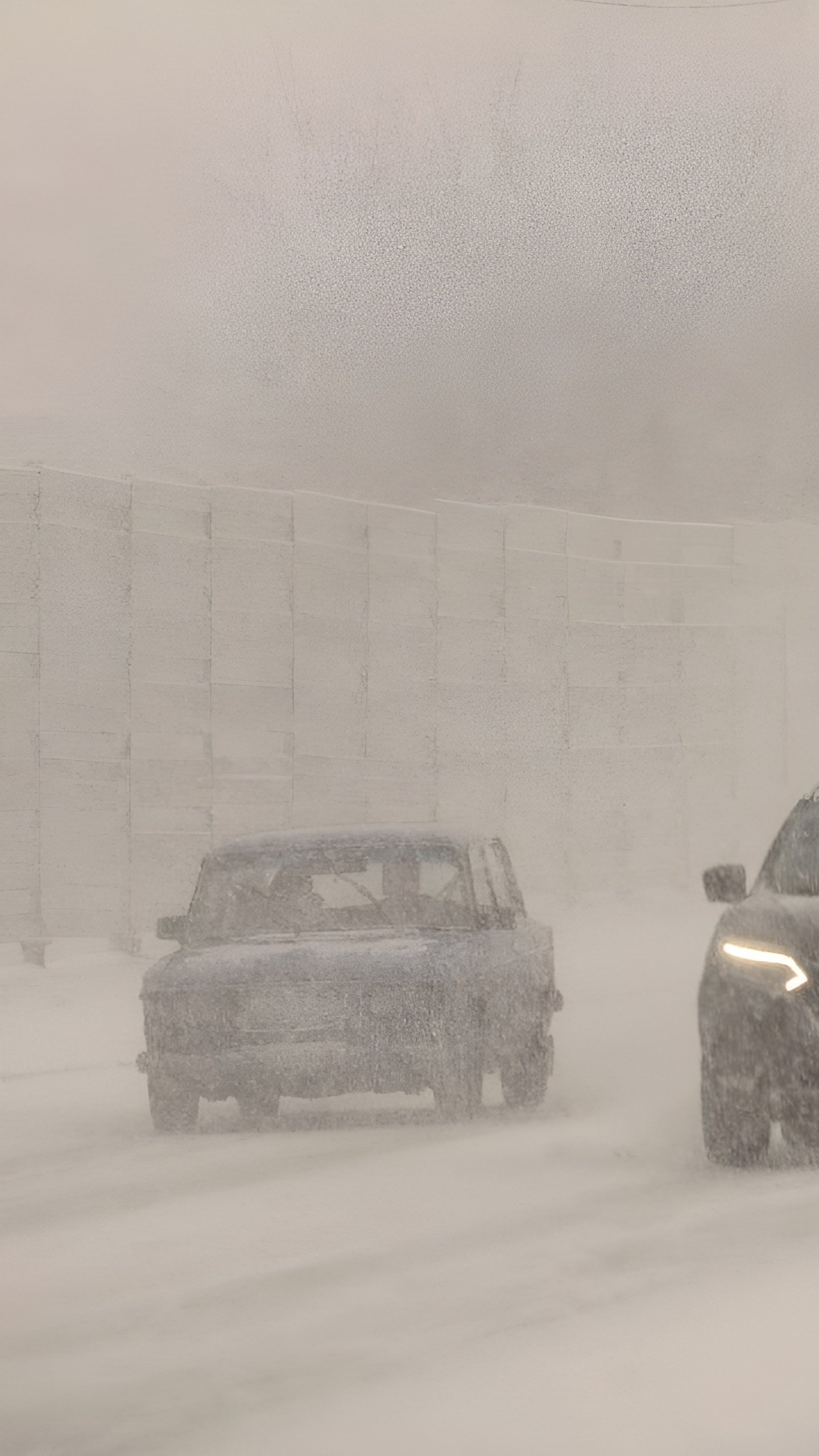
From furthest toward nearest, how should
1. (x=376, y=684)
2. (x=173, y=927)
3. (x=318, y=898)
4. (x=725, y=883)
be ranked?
(x=376, y=684) → (x=173, y=927) → (x=318, y=898) → (x=725, y=883)

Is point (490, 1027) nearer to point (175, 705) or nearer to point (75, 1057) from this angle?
point (75, 1057)

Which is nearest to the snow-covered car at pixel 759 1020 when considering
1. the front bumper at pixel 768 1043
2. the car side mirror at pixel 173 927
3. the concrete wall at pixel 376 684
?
the front bumper at pixel 768 1043

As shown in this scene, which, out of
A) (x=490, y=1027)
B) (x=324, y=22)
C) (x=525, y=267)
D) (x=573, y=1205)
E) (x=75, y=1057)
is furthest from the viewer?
(x=525, y=267)

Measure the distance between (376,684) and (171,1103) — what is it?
1350 centimetres

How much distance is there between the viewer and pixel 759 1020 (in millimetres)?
7320

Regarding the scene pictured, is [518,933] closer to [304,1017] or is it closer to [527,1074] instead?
[527,1074]

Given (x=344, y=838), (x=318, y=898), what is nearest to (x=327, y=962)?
(x=318, y=898)

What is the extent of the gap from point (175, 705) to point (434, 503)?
17.1 feet

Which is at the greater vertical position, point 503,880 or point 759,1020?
point 503,880

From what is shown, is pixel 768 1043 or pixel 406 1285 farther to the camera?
pixel 768 1043

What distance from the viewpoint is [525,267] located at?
37.1 m

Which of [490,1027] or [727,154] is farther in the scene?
[727,154]

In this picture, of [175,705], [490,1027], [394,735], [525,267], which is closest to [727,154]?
[525,267]

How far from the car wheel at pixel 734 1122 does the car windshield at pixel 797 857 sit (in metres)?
0.81
